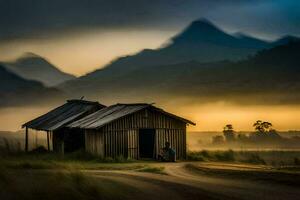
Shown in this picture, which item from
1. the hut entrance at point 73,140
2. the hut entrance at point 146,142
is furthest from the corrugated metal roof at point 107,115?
the hut entrance at point 146,142

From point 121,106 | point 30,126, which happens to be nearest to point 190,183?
point 121,106

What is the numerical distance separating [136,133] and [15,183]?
24904 mm

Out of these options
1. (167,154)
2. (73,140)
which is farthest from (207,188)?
(73,140)

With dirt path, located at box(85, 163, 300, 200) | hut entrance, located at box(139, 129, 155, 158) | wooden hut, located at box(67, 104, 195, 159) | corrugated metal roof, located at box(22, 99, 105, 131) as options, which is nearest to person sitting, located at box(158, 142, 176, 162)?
wooden hut, located at box(67, 104, 195, 159)

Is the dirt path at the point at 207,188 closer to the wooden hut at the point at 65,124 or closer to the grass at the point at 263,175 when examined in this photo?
the grass at the point at 263,175

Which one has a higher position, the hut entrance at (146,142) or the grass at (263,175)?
the hut entrance at (146,142)

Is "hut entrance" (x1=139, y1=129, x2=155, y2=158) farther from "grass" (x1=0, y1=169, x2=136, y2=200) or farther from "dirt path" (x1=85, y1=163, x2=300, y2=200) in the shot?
"grass" (x1=0, y1=169, x2=136, y2=200)

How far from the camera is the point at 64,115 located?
173 ft

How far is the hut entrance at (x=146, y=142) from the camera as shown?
149ft

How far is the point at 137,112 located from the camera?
4375cm

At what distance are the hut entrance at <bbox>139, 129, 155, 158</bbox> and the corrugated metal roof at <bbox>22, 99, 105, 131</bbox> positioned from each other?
5.59 metres

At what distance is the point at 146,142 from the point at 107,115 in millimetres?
3887

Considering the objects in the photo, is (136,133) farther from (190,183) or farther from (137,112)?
(190,183)

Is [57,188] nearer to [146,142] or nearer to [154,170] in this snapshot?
[154,170]
